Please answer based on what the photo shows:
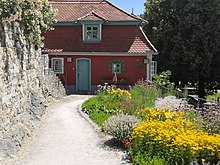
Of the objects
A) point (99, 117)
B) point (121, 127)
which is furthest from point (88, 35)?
point (121, 127)

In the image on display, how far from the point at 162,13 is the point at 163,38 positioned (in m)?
2.46

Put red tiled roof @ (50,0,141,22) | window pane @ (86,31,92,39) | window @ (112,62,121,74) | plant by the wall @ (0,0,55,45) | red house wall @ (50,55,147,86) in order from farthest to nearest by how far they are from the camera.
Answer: red tiled roof @ (50,0,141,22) < window pane @ (86,31,92,39) < window @ (112,62,121,74) < red house wall @ (50,55,147,86) < plant by the wall @ (0,0,55,45)

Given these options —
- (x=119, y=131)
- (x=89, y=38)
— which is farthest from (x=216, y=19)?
(x=119, y=131)

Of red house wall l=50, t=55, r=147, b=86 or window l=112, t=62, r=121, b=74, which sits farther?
window l=112, t=62, r=121, b=74

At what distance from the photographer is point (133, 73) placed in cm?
2192

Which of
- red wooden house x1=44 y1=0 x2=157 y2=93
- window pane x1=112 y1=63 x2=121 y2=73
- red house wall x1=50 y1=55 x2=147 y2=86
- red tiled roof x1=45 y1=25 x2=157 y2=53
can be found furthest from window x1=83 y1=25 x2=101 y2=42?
window pane x1=112 y1=63 x2=121 y2=73

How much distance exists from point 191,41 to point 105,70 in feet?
25.5

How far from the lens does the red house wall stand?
21.8 meters

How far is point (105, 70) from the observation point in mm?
22062

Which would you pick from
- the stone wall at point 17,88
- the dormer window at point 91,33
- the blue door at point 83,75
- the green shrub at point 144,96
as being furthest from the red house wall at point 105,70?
the stone wall at point 17,88

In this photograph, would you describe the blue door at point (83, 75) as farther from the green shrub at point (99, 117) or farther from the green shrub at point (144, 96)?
the green shrub at point (99, 117)

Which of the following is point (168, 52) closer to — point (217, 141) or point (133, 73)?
point (133, 73)

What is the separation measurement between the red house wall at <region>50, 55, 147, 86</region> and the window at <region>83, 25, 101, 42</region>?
1208 mm

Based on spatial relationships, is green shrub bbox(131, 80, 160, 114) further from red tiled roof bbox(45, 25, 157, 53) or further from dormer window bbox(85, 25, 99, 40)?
dormer window bbox(85, 25, 99, 40)
